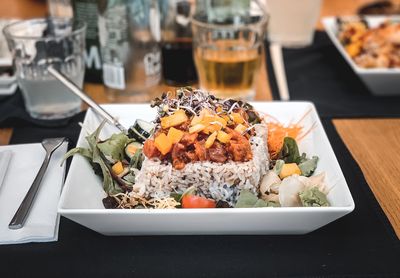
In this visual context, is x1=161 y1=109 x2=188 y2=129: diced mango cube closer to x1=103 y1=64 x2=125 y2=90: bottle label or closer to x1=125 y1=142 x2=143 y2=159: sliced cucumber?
x1=125 y1=142 x2=143 y2=159: sliced cucumber

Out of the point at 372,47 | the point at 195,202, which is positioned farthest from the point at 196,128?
the point at 372,47

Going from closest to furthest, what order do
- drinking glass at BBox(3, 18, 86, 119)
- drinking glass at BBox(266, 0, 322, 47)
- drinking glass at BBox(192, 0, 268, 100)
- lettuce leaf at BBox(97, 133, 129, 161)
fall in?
lettuce leaf at BBox(97, 133, 129, 161) → drinking glass at BBox(3, 18, 86, 119) → drinking glass at BBox(192, 0, 268, 100) → drinking glass at BBox(266, 0, 322, 47)

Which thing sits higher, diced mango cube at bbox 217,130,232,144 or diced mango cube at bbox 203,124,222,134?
diced mango cube at bbox 203,124,222,134

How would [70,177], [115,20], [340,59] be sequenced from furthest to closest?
1. [340,59]
2. [115,20]
3. [70,177]

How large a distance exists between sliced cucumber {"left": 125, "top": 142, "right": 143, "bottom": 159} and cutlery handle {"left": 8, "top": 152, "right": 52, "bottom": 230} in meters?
0.17

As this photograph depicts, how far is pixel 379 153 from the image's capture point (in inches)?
48.0

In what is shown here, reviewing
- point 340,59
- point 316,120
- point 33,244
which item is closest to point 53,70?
point 33,244

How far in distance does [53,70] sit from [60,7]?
496mm

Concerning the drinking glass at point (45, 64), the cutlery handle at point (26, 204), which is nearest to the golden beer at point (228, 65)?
the drinking glass at point (45, 64)

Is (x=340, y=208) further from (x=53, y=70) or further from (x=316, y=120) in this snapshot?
(x=53, y=70)

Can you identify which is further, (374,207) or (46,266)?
(374,207)

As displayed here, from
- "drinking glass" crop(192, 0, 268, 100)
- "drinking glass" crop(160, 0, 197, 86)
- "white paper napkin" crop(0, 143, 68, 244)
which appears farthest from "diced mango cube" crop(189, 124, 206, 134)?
"drinking glass" crop(160, 0, 197, 86)

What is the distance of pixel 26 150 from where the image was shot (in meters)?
1.13

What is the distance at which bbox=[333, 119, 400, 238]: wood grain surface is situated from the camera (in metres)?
1.03
